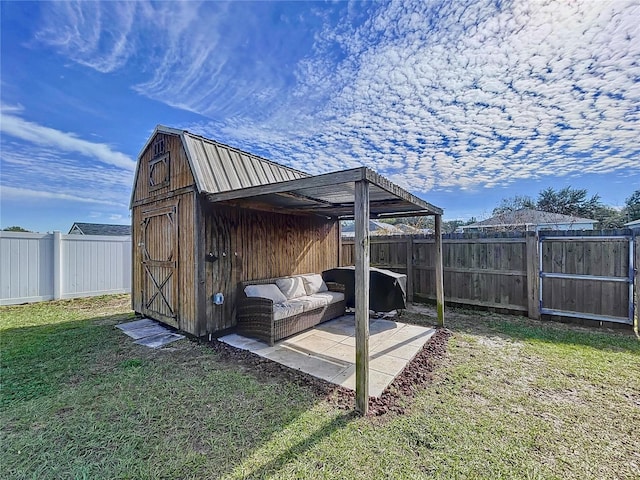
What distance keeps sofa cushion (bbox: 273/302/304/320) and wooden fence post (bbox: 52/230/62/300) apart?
7.69 meters

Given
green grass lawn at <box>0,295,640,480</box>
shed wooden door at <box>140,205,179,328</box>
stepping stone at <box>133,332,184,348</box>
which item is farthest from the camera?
shed wooden door at <box>140,205,179,328</box>

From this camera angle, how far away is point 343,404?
2.78 metres

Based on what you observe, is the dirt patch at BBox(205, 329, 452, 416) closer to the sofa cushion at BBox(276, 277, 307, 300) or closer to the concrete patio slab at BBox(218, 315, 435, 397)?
the concrete patio slab at BBox(218, 315, 435, 397)

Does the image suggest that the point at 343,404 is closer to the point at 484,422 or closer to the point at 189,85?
the point at 484,422

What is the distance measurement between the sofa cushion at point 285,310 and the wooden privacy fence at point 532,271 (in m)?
4.00

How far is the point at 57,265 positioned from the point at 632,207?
2966 centimetres

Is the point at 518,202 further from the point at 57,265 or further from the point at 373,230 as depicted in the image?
the point at 57,265

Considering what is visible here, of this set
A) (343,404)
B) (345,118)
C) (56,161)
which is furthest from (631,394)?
(56,161)

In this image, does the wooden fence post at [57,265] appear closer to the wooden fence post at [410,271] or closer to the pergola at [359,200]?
the pergola at [359,200]

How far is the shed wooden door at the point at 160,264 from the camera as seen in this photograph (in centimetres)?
520

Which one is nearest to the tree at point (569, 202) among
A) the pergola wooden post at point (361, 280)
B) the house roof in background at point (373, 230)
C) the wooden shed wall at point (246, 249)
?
the house roof in background at point (373, 230)

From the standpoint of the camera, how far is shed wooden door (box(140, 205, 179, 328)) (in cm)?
520

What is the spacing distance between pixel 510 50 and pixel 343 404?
20.8 ft

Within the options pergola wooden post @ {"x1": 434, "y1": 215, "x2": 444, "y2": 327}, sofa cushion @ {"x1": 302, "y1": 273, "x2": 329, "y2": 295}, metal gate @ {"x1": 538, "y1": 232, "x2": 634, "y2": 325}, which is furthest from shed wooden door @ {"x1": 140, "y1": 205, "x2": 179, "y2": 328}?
metal gate @ {"x1": 538, "y1": 232, "x2": 634, "y2": 325}
